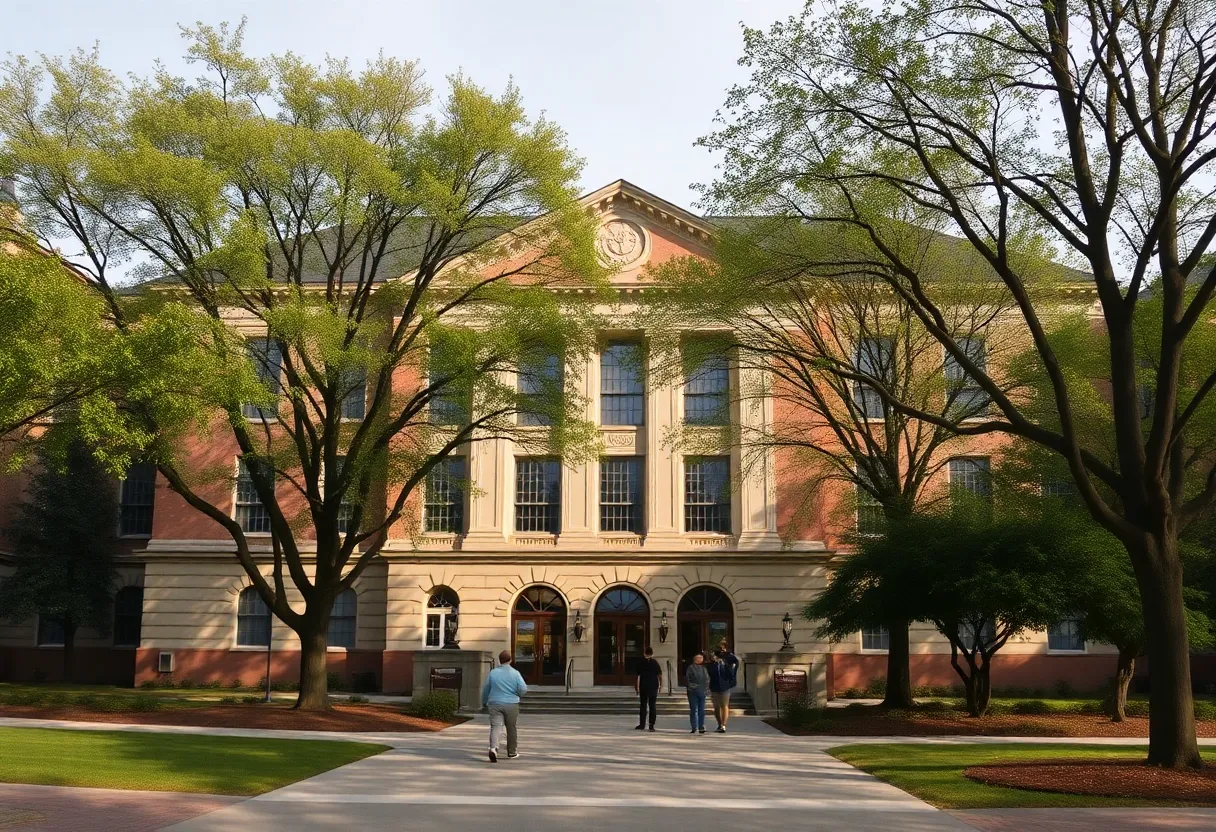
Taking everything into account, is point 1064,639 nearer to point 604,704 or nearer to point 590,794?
point 604,704

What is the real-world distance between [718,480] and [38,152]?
70.2 feet

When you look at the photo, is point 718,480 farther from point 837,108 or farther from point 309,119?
point 837,108

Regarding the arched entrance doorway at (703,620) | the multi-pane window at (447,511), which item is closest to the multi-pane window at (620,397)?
the multi-pane window at (447,511)

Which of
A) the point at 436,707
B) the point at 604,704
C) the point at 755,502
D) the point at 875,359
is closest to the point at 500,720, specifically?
the point at 436,707

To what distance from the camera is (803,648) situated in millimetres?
33594

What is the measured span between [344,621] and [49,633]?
34.8ft

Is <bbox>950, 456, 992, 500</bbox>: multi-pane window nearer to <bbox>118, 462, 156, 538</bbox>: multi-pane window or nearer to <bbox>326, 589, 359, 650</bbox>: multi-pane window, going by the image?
<bbox>326, 589, 359, 650</bbox>: multi-pane window

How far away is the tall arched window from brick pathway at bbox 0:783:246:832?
898 inches

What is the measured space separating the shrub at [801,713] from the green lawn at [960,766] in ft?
14.5

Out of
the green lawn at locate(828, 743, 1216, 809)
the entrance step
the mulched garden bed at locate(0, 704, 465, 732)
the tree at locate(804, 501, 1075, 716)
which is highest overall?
the tree at locate(804, 501, 1075, 716)

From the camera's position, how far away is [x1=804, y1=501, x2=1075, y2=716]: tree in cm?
2094

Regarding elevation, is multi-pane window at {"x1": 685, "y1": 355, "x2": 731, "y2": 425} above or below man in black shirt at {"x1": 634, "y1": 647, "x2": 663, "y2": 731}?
above

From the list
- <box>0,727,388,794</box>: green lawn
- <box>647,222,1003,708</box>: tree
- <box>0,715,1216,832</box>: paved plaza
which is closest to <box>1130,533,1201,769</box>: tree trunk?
<box>0,715,1216,832</box>: paved plaza

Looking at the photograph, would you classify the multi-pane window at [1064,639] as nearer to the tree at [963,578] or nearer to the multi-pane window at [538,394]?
the tree at [963,578]
